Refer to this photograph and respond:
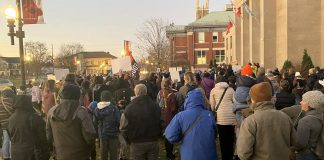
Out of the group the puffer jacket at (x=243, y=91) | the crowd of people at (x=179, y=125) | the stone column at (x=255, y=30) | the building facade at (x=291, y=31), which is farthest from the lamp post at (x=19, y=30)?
the stone column at (x=255, y=30)

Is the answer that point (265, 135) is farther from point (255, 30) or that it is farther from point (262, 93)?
point (255, 30)

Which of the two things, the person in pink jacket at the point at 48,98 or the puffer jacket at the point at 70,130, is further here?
the person in pink jacket at the point at 48,98

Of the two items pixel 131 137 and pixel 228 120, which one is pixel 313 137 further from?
pixel 228 120

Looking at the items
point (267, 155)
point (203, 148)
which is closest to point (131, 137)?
point (203, 148)

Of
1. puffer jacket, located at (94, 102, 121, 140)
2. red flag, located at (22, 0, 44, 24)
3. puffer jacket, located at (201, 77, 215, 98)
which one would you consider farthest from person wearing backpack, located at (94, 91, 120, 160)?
red flag, located at (22, 0, 44, 24)

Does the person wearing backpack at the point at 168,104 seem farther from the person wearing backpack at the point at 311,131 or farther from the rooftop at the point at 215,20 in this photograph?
the rooftop at the point at 215,20

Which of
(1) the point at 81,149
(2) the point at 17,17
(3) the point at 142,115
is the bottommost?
(1) the point at 81,149

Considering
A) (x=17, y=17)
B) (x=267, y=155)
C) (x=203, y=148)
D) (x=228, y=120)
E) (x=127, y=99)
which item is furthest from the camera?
(x=17, y=17)

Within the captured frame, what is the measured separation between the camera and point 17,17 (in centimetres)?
1591

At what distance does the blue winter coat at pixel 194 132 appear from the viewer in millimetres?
5641

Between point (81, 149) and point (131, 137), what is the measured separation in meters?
0.85

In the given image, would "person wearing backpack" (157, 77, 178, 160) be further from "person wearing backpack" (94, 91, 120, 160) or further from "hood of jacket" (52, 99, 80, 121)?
"hood of jacket" (52, 99, 80, 121)

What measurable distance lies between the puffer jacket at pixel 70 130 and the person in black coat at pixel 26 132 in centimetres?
67

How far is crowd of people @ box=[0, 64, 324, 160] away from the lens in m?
4.84
